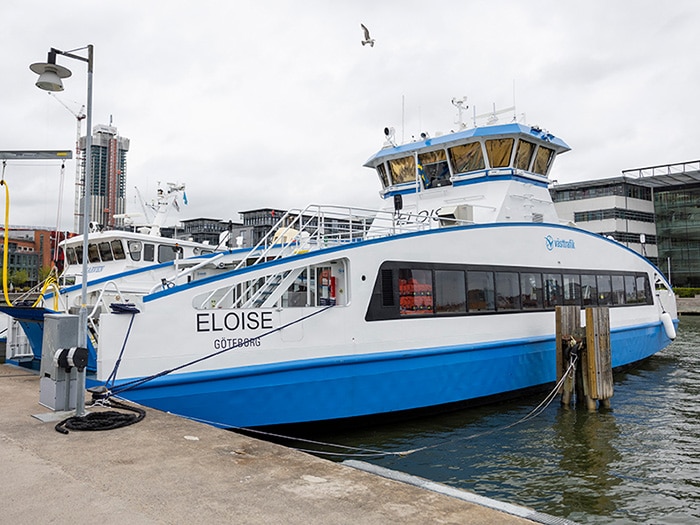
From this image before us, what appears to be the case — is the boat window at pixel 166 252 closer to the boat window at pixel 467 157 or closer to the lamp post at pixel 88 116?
the boat window at pixel 467 157

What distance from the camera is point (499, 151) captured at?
40.3 feet

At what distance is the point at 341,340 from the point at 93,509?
188 inches

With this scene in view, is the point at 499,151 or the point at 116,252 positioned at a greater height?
the point at 499,151

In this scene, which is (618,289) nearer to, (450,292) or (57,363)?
(450,292)

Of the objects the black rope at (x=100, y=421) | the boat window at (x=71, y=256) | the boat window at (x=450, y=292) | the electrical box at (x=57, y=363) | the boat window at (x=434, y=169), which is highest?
the boat window at (x=434, y=169)

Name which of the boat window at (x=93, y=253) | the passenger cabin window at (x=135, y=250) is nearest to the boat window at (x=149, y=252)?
the passenger cabin window at (x=135, y=250)

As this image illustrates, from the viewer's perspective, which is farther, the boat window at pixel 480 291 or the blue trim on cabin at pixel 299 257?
the boat window at pixel 480 291

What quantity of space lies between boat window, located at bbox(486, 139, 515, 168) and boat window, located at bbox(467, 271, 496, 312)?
3.27m

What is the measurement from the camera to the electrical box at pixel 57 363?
20.5 feet

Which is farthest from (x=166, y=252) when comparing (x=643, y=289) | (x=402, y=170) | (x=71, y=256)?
(x=643, y=289)

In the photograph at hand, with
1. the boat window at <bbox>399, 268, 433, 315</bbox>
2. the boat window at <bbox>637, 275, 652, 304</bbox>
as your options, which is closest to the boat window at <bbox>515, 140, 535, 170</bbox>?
the boat window at <bbox>399, 268, 433, 315</bbox>

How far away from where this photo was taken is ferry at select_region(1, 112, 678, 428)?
705 cm

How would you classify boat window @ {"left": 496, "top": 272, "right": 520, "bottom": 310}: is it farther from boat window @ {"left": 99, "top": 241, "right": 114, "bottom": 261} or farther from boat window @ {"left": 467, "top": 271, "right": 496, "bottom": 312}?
boat window @ {"left": 99, "top": 241, "right": 114, "bottom": 261}

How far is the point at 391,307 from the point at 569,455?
3.34m
